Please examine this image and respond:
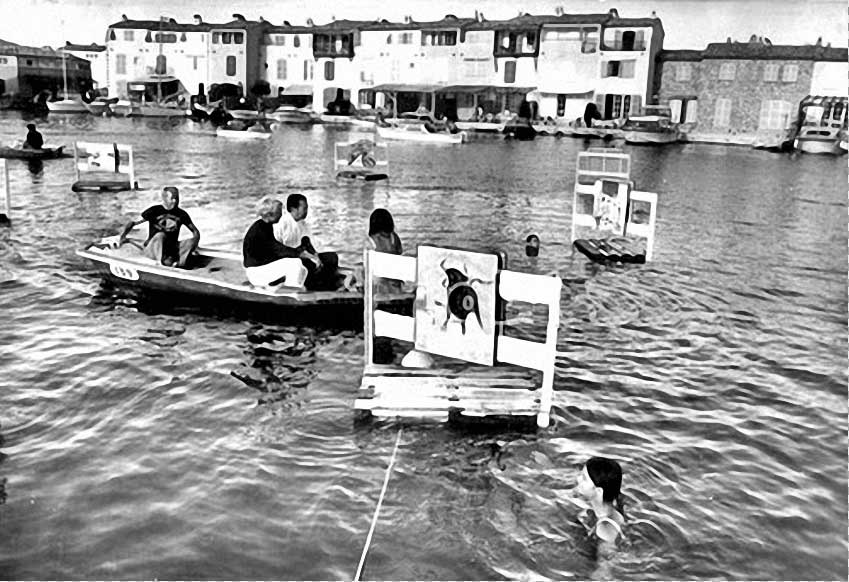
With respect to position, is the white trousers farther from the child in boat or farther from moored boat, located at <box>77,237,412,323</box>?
the child in boat

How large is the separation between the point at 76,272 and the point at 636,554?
11702 mm

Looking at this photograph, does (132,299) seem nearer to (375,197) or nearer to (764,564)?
(764,564)

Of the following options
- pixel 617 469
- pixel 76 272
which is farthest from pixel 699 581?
pixel 76 272

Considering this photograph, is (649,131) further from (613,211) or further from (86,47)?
(86,47)

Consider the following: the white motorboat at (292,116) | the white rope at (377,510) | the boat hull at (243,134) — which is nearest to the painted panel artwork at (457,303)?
the white rope at (377,510)

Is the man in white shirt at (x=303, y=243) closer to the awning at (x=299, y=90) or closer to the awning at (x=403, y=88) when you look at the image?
the awning at (x=403, y=88)

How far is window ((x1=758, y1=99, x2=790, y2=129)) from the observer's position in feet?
215

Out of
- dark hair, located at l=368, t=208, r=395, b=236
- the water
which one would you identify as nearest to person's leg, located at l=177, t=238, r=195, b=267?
the water

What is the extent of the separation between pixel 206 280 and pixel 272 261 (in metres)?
1.21

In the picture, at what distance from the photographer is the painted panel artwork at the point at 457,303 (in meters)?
7.89

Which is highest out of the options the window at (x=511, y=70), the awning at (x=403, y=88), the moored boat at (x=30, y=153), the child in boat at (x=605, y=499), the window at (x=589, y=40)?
the window at (x=589, y=40)

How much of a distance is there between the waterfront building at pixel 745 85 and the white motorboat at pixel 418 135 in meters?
22.0

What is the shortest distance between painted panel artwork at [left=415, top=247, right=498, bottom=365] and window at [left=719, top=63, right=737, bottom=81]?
65296mm

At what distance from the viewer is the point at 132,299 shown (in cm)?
1330
